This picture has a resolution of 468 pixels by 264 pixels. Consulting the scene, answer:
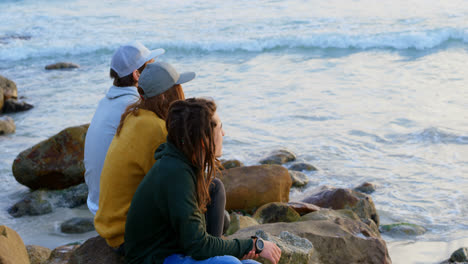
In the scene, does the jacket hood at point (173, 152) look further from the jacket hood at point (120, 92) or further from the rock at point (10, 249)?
the rock at point (10, 249)

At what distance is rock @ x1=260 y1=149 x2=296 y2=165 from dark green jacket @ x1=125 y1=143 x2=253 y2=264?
14.6 feet

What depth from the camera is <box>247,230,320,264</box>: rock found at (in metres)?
3.24

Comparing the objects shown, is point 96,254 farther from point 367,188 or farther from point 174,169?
point 367,188

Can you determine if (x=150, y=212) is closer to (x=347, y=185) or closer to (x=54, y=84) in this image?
(x=347, y=185)

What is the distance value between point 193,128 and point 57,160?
4.18 m

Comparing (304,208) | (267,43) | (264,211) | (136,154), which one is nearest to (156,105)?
(136,154)

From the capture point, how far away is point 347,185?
6383 millimetres

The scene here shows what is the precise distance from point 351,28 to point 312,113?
903 cm

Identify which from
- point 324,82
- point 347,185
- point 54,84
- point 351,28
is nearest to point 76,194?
point 347,185

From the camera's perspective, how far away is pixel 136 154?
9.62ft

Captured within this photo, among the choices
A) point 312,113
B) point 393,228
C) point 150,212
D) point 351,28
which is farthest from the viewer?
point 351,28

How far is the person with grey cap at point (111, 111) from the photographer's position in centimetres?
354

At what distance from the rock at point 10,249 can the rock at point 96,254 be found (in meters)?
0.40

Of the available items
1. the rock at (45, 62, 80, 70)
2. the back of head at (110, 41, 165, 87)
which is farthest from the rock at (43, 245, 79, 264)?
the rock at (45, 62, 80, 70)
